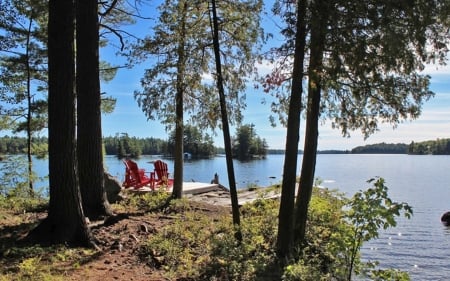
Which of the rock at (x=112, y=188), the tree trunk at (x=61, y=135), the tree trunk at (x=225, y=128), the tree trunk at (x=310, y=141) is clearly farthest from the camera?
the rock at (x=112, y=188)

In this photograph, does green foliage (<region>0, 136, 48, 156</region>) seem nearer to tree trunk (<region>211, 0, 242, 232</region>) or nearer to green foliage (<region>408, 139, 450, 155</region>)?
tree trunk (<region>211, 0, 242, 232</region>)

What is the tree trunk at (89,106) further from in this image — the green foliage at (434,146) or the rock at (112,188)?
the green foliage at (434,146)

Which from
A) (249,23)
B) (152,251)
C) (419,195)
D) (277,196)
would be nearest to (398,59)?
(249,23)

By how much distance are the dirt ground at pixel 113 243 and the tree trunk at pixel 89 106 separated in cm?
76

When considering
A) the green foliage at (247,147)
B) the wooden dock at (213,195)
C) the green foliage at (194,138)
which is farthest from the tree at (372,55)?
the green foliage at (247,147)

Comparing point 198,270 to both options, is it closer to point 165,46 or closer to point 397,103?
point 397,103

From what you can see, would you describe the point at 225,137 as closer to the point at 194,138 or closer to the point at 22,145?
the point at 194,138

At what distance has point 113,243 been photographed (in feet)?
21.6

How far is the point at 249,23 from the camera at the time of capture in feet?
28.2

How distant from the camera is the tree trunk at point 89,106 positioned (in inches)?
327

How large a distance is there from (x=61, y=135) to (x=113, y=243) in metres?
1.91

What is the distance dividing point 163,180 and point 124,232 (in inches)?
277

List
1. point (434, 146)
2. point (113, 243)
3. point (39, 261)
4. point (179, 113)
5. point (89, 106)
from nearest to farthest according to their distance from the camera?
point (39, 261), point (113, 243), point (89, 106), point (179, 113), point (434, 146)

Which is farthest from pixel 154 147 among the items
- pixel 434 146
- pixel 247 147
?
pixel 434 146
